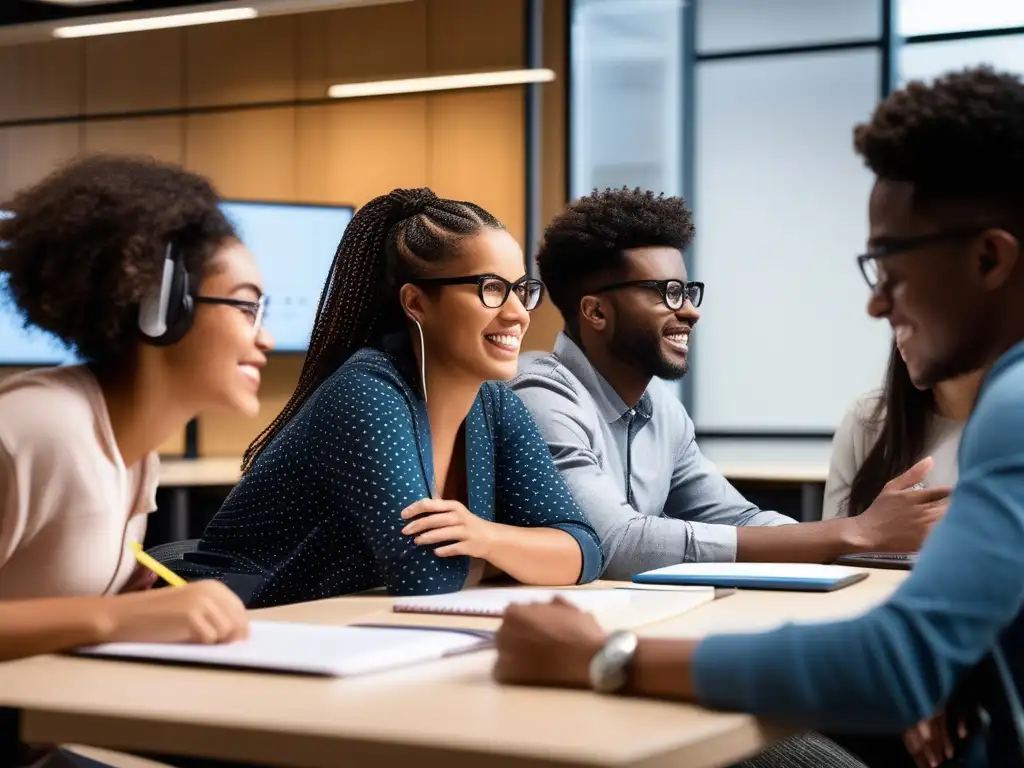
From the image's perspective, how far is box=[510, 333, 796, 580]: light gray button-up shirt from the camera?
2273mm

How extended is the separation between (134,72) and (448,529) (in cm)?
558

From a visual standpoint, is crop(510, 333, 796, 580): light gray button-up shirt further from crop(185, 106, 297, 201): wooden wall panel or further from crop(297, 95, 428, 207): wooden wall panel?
crop(185, 106, 297, 201): wooden wall panel

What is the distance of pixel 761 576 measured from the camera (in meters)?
1.89

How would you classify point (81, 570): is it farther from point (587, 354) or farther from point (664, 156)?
point (664, 156)

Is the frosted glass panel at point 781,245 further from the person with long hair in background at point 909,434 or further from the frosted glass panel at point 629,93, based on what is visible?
the person with long hair in background at point 909,434

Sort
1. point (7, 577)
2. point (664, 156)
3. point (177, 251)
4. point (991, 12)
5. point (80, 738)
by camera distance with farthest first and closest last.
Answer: point (664, 156), point (991, 12), point (177, 251), point (7, 577), point (80, 738)

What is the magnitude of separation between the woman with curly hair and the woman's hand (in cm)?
34

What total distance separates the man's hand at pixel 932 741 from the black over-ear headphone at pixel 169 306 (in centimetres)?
97

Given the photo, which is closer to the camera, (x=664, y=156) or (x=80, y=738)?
(x=80, y=738)

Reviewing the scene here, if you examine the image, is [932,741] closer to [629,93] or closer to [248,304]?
[248,304]

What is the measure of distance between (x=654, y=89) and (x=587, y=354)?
152 inches

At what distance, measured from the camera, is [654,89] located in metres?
6.40

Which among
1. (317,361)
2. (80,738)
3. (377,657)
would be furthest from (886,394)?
(80,738)

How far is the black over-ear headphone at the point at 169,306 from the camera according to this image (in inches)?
61.5
